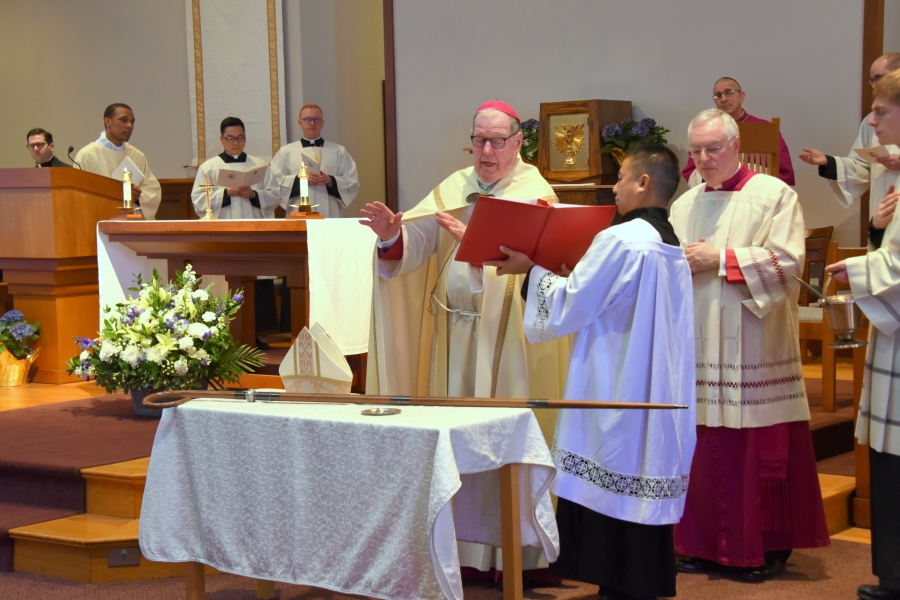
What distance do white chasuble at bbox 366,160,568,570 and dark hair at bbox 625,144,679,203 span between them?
646 mm

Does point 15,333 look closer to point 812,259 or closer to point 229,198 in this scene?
point 229,198

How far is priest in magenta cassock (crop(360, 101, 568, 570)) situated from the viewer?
12.5ft

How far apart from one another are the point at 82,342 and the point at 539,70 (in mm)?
5344

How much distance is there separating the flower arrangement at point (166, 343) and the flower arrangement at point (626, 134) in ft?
13.5

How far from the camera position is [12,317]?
21.7 feet

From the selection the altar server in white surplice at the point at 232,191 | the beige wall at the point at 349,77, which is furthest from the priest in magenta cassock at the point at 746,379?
the beige wall at the point at 349,77

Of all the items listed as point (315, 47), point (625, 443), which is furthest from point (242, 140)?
point (625, 443)

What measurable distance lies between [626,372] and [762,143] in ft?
9.38

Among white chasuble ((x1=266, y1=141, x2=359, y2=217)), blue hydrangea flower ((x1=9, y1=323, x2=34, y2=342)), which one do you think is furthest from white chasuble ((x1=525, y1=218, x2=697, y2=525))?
white chasuble ((x1=266, y1=141, x2=359, y2=217))

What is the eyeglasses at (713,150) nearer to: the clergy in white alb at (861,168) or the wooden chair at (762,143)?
the wooden chair at (762,143)

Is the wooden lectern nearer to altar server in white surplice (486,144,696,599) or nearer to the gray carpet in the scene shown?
the gray carpet

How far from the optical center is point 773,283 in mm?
3768

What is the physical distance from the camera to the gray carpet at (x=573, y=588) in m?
3.69

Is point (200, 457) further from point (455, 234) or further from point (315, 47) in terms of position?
point (315, 47)
